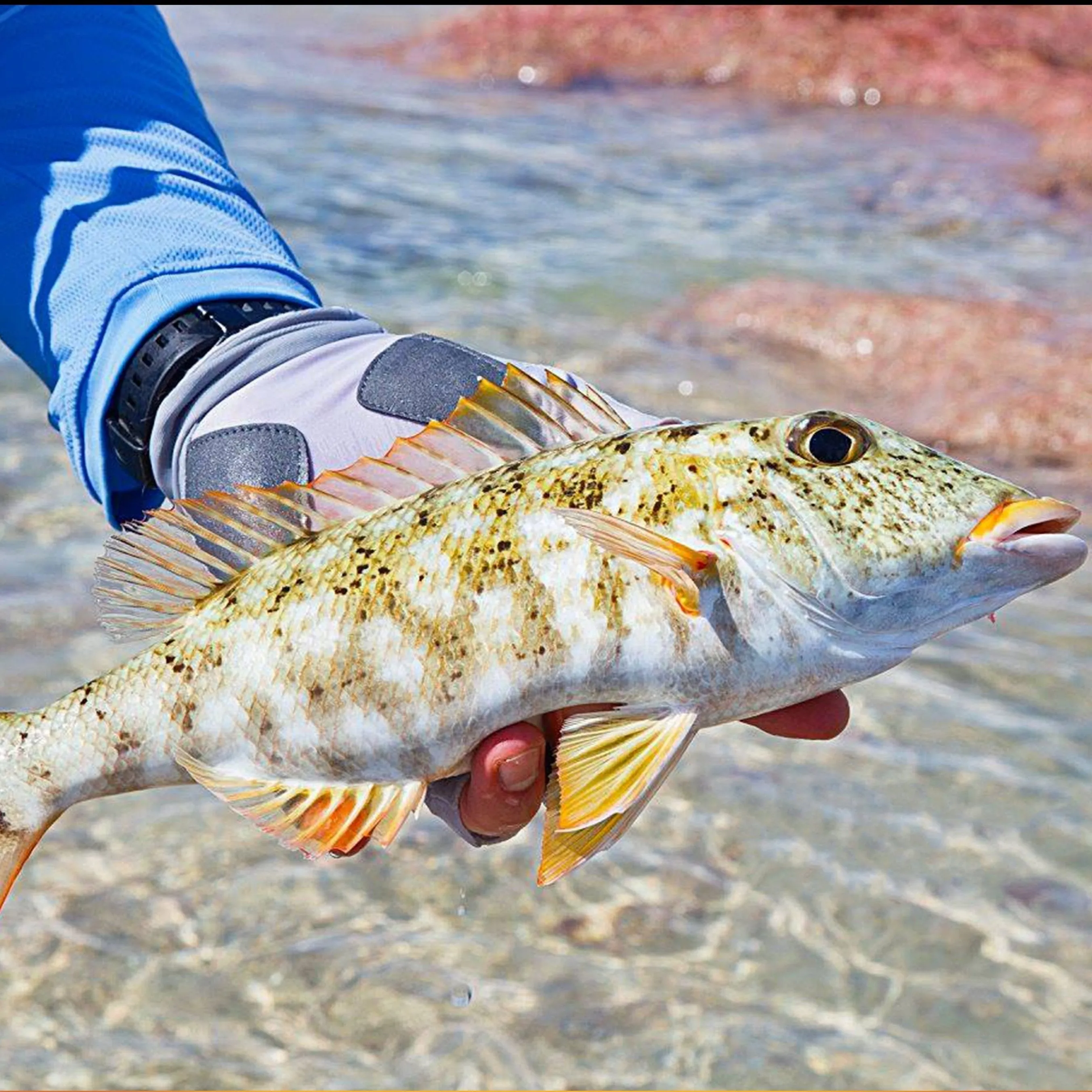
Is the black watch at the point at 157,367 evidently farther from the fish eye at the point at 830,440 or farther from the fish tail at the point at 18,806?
the fish eye at the point at 830,440

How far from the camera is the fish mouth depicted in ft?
7.80

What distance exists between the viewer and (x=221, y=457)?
10.4ft

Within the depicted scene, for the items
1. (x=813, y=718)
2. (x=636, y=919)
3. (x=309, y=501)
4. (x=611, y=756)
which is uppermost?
(x=309, y=501)

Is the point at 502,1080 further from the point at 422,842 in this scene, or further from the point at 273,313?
the point at 273,313

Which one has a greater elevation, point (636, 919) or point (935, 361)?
point (636, 919)

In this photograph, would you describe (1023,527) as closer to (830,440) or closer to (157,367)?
(830,440)

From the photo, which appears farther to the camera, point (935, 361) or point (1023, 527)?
point (935, 361)

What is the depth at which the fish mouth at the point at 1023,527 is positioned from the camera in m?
2.38

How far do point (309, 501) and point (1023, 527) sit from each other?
1.25 metres

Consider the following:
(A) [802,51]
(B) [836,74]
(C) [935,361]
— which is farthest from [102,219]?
(A) [802,51]

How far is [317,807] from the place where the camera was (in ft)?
8.77

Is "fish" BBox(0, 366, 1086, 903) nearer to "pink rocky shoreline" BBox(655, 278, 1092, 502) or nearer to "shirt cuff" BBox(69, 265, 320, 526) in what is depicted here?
"shirt cuff" BBox(69, 265, 320, 526)

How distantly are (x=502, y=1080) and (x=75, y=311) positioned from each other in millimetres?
2677

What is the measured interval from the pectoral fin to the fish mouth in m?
0.54
